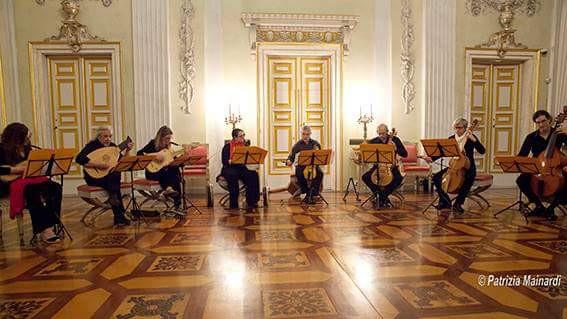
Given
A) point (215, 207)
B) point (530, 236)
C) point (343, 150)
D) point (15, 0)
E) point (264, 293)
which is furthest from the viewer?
point (343, 150)

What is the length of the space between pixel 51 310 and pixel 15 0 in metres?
7.05

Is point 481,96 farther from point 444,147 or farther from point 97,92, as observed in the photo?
point 97,92

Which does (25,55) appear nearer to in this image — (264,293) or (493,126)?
(264,293)

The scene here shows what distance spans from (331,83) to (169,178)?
158 inches

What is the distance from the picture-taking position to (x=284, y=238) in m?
3.82

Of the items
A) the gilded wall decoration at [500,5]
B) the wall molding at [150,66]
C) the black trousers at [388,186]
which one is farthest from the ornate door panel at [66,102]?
the gilded wall decoration at [500,5]

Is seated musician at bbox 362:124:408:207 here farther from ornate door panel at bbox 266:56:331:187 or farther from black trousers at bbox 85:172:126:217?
black trousers at bbox 85:172:126:217

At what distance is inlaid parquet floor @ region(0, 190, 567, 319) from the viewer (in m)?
2.21

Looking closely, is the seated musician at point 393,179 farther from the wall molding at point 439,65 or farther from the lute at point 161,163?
the lute at point 161,163

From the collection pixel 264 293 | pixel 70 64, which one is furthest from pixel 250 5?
pixel 264 293

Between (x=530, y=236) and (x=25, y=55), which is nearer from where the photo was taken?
(x=530, y=236)

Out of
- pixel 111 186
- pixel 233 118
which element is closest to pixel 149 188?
pixel 111 186

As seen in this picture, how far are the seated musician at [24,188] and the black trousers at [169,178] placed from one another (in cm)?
133

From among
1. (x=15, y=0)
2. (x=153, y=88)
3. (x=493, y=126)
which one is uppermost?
(x=15, y=0)
